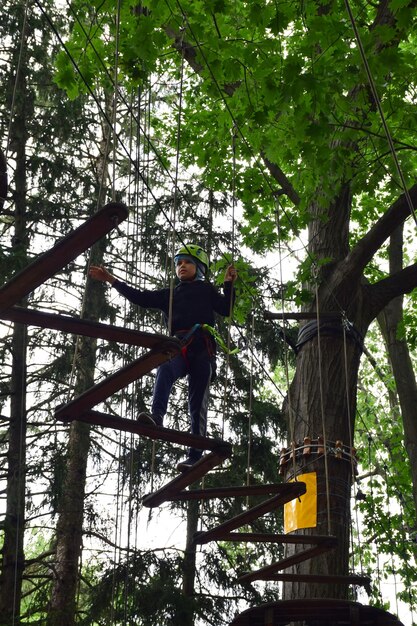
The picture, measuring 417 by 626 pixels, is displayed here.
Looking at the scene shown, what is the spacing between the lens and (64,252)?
346cm

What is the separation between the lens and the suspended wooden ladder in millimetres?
3457

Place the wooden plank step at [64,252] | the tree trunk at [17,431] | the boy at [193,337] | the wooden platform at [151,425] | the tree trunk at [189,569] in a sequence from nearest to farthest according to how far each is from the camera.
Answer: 1. the wooden plank step at [64,252]
2. the wooden platform at [151,425]
3. the boy at [193,337]
4. the tree trunk at [17,431]
5. the tree trunk at [189,569]

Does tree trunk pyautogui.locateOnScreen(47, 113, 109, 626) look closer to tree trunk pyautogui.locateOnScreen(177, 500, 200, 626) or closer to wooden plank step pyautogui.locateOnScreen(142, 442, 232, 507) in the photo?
tree trunk pyautogui.locateOnScreen(177, 500, 200, 626)

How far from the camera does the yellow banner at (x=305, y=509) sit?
21.0ft

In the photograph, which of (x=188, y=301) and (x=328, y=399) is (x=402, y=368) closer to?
(x=328, y=399)

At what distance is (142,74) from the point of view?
274 inches

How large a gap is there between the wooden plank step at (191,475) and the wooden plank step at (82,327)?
896mm

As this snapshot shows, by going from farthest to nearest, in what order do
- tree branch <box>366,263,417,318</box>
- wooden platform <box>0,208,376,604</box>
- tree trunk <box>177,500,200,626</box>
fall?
tree trunk <box>177,500,200,626</box> → tree branch <box>366,263,417,318</box> → wooden platform <box>0,208,376,604</box>

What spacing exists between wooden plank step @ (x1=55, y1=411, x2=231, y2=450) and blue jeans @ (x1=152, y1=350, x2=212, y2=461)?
95cm

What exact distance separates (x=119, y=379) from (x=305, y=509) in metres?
3.01

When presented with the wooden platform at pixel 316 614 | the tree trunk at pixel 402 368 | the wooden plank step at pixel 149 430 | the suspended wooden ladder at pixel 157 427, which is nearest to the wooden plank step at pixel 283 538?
the suspended wooden ladder at pixel 157 427

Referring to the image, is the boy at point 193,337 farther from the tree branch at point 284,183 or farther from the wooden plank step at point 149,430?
the tree branch at point 284,183

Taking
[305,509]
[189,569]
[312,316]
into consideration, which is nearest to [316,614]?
[305,509]

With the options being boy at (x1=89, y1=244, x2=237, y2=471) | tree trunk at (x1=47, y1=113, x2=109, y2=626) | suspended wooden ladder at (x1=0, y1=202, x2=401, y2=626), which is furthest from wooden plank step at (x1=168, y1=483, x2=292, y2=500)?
tree trunk at (x1=47, y1=113, x2=109, y2=626)
